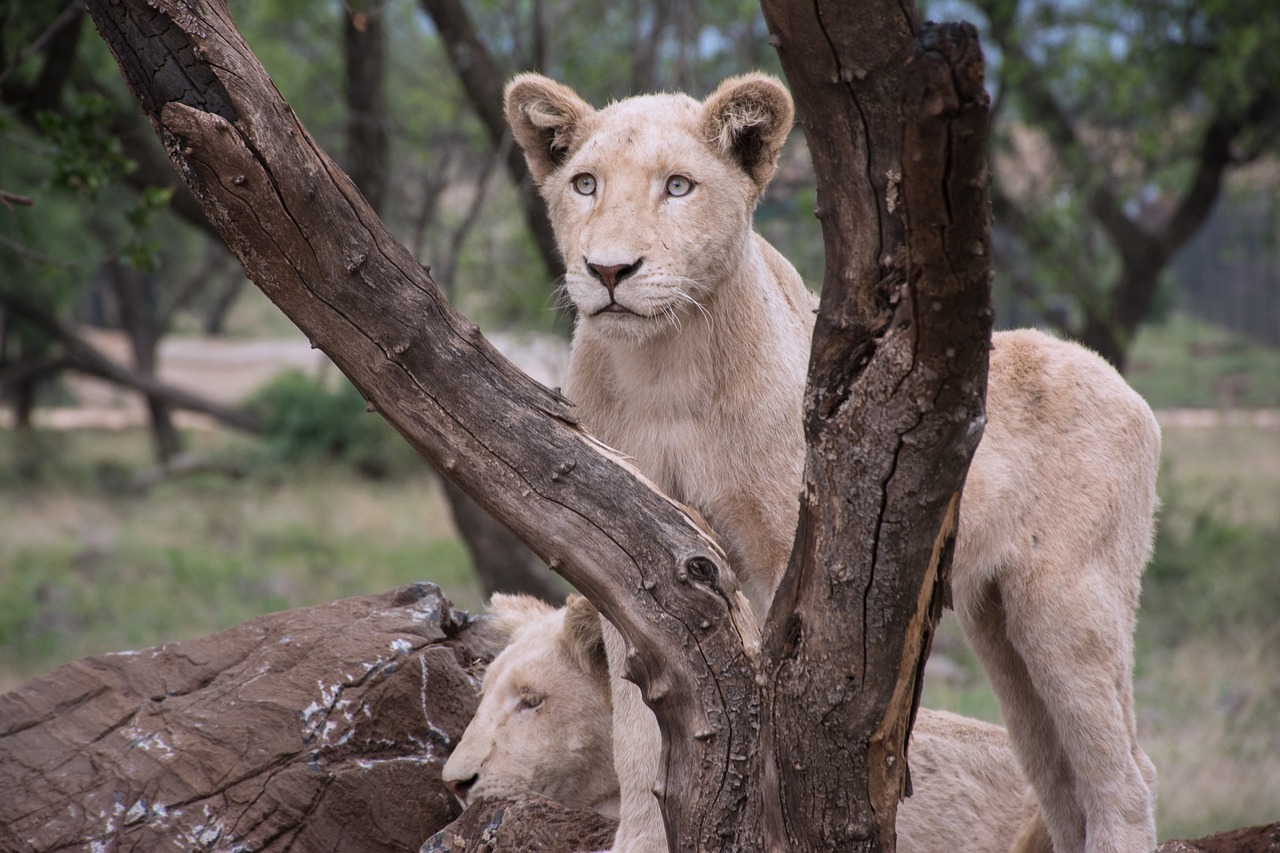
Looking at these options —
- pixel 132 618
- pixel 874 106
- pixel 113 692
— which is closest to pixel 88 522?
pixel 132 618

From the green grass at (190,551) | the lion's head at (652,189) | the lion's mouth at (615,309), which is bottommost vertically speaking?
the green grass at (190,551)

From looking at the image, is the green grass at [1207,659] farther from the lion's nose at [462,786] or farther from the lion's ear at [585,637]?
the lion's nose at [462,786]

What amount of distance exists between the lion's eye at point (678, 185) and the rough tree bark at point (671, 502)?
70 cm

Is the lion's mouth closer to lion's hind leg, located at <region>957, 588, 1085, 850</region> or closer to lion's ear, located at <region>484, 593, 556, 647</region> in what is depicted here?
lion's hind leg, located at <region>957, 588, 1085, 850</region>

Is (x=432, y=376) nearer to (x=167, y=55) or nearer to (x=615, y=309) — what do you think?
(x=615, y=309)

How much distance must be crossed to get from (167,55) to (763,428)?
1.79m

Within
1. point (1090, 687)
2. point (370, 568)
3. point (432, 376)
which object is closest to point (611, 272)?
point (432, 376)

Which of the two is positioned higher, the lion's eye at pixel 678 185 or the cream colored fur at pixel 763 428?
the lion's eye at pixel 678 185

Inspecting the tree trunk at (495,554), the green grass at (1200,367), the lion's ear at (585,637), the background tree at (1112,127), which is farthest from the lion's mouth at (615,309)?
the green grass at (1200,367)

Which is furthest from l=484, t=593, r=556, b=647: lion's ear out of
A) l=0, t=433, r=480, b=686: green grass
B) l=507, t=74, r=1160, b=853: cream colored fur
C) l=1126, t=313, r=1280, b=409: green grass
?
l=1126, t=313, r=1280, b=409: green grass

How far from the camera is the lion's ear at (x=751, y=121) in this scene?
11.1ft

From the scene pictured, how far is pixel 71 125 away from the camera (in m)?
5.77

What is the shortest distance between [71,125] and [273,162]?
3.52 m

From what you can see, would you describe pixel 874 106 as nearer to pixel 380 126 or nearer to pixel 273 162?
pixel 273 162
